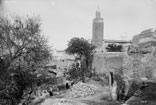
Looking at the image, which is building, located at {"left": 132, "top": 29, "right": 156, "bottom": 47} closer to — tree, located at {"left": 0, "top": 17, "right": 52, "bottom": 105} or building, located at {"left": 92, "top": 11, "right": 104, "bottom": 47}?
tree, located at {"left": 0, "top": 17, "right": 52, "bottom": 105}

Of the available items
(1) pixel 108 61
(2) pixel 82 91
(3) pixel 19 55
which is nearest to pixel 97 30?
(1) pixel 108 61

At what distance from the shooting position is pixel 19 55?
8.19m

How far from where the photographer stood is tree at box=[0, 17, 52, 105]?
25.6 ft

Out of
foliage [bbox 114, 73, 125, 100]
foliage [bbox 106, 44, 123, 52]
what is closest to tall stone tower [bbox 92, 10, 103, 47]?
foliage [bbox 106, 44, 123, 52]

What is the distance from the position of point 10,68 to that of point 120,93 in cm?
712

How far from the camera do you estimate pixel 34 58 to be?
28.4 ft

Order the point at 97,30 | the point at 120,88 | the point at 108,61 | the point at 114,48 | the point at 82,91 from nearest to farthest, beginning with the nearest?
1. the point at 120,88
2. the point at 82,91
3. the point at 108,61
4. the point at 114,48
5. the point at 97,30

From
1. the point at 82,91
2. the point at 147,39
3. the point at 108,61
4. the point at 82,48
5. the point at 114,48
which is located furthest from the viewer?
the point at 114,48

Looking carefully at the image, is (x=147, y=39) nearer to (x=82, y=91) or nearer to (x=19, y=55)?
(x=82, y=91)

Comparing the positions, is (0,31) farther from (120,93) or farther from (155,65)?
(155,65)

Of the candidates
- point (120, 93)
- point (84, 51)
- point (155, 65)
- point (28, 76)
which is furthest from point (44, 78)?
point (84, 51)

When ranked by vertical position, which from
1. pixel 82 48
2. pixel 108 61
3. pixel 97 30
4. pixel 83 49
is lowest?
pixel 108 61

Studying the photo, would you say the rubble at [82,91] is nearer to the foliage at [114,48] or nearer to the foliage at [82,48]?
the foliage at [82,48]

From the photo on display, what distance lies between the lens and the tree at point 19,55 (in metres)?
7.80
